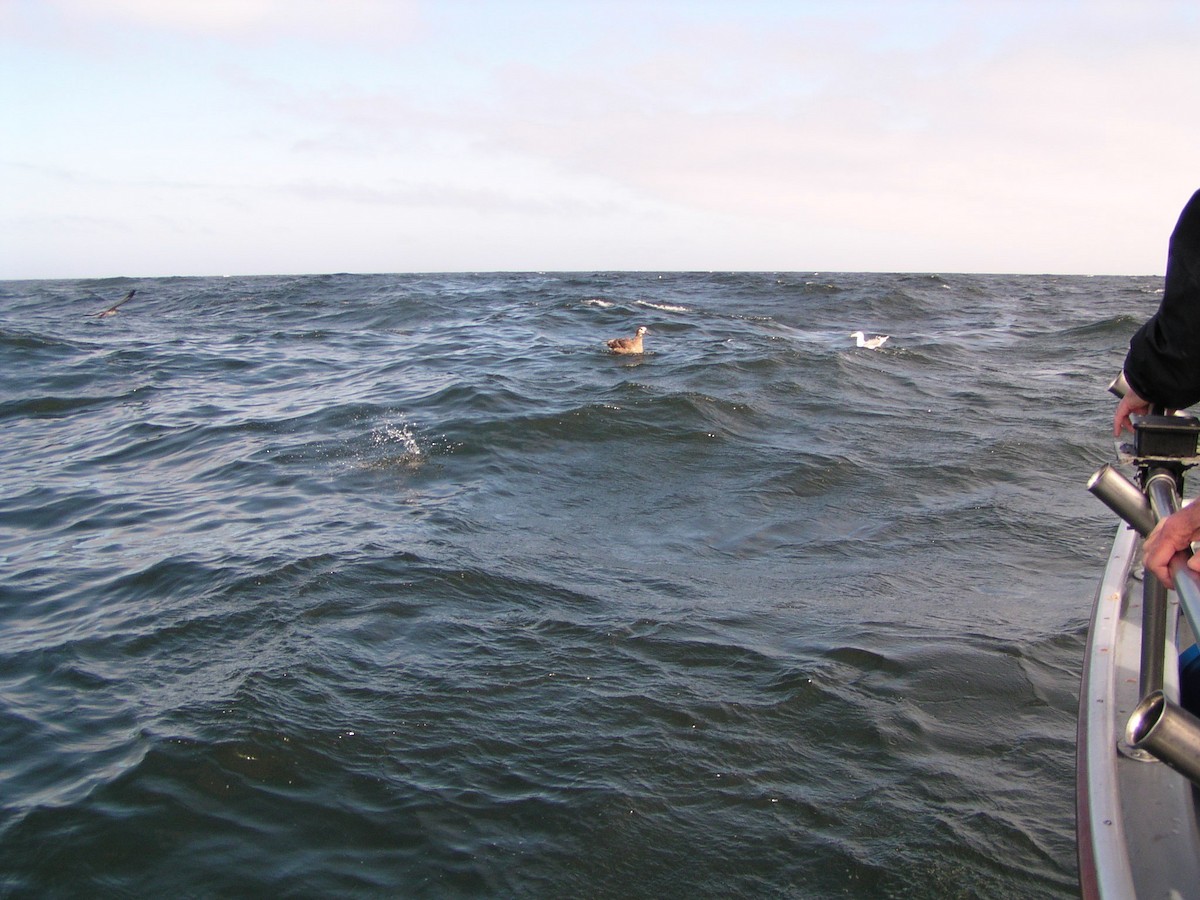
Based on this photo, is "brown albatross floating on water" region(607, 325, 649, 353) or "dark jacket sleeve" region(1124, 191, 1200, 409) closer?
"dark jacket sleeve" region(1124, 191, 1200, 409)

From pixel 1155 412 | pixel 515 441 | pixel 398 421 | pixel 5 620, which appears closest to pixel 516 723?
pixel 1155 412

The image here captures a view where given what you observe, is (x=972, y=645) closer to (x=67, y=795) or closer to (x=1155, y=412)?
(x=1155, y=412)

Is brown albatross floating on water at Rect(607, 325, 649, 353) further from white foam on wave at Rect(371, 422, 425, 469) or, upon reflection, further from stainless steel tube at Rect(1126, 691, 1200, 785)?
stainless steel tube at Rect(1126, 691, 1200, 785)

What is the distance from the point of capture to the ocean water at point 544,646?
9.61 feet

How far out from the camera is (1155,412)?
2334mm

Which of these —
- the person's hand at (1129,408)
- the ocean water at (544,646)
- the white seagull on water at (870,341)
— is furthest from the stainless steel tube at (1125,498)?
the white seagull on water at (870,341)

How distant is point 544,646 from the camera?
438cm

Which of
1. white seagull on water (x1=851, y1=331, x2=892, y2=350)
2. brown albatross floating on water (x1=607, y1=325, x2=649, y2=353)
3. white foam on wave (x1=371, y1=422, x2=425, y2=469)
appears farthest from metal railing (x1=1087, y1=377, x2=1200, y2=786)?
white seagull on water (x1=851, y1=331, x2=892, y2=350)

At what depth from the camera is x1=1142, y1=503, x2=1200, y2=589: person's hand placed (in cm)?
143

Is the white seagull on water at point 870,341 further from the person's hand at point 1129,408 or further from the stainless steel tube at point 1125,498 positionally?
the stainless steel tube at point 1125,498

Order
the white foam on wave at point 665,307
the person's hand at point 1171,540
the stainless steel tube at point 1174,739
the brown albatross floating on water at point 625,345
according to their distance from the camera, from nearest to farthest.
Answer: the stainless steel tube at point 1174,739 < the person's hand at point 1171,540 < the brown albatross floating on water at point 625,345 < the white foam on wave at point 665,307

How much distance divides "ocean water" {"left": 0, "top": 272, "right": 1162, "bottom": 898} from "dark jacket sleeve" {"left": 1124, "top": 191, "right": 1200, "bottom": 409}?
1.56 metres

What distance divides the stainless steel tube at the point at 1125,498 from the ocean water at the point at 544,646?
1.57 m

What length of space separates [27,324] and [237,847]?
21.9 metres
